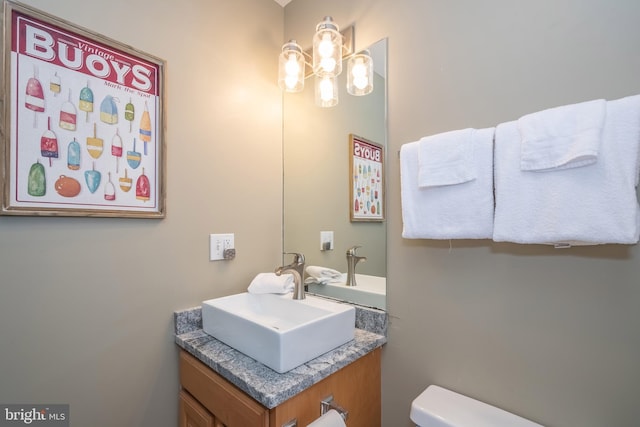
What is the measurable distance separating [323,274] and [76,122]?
44.6 inches

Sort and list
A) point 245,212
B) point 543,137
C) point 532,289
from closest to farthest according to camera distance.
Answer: point 543,137 → point 532,289 → point 245,212

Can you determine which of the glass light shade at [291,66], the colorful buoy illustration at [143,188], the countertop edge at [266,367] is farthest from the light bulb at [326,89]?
the countertop edge at [266,367]

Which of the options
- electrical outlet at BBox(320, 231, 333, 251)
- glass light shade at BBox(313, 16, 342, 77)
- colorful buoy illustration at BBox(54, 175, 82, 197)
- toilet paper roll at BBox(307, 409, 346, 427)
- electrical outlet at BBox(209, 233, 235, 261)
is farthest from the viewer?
electrical outlet at BBox(320, 231, 333, 251)

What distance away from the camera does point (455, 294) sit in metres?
1.00

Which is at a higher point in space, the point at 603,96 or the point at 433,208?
the point at 603,96

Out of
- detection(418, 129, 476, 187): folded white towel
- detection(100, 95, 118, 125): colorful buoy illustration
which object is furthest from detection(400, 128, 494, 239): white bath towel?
detection(100, 95, 118, 125): colorful buoy illustration

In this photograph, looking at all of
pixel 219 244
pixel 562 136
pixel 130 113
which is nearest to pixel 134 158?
pixel 130 113

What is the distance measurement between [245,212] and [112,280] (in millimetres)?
601

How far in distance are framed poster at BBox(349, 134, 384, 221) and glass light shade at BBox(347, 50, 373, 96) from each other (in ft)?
0.66

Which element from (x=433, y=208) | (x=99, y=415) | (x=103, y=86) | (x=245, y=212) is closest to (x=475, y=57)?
(x=433, y=208)

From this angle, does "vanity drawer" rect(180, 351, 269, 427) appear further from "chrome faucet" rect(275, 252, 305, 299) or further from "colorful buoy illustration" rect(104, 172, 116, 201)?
"colorful buoy illustration" rect(104, 172, 116, 201)

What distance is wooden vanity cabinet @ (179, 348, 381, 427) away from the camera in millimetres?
842

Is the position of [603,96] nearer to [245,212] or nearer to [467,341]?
[467,341]

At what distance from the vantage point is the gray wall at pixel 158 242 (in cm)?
89
